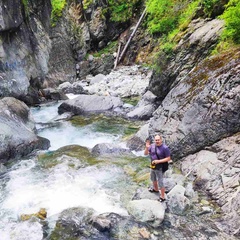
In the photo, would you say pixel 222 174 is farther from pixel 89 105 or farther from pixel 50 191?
pixel 89 105

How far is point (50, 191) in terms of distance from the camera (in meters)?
9.09

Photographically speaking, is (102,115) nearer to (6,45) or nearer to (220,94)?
(6,45)

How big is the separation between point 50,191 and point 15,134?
3.82 metres

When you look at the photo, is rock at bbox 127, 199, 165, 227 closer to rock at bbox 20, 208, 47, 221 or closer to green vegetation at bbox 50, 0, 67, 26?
rock at bbox 20, 208, 47, 221

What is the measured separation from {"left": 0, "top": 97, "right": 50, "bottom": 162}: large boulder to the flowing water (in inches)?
20.9

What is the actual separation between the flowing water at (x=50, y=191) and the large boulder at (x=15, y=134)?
530mm

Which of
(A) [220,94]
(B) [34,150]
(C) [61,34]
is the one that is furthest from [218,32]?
(C) [61,34]

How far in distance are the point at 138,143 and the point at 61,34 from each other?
17.4 m

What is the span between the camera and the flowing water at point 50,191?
751cm

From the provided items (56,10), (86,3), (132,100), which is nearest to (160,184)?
(132,100)

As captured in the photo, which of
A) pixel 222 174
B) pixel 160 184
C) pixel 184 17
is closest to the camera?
pixel 160 184

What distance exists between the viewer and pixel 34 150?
12.3m

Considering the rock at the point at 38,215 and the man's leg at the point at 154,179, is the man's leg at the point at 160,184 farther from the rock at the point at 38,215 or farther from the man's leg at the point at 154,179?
the rock at the point at 38,215

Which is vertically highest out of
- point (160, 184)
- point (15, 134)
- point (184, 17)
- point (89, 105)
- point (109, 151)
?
point (184, 17)
